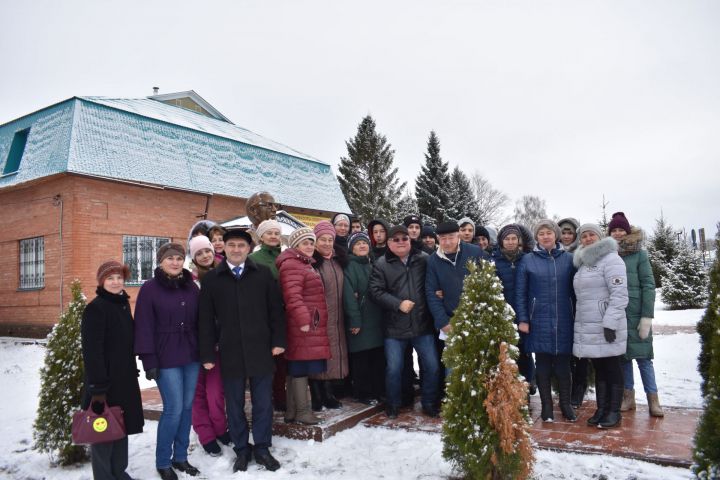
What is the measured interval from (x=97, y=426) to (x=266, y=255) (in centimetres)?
229

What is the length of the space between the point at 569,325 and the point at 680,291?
629 inches

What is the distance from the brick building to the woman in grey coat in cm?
1144

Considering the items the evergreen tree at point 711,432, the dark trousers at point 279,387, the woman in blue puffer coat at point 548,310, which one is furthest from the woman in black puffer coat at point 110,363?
the evergreen tree at point 711,432

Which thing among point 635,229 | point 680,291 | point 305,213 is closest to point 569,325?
point 635,229

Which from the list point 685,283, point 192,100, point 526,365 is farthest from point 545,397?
point 192,100

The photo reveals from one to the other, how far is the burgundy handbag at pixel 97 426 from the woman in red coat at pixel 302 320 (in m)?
1.62

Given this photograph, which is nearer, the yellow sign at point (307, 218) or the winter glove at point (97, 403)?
the winter glove at point (97, 403)

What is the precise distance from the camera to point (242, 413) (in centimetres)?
450

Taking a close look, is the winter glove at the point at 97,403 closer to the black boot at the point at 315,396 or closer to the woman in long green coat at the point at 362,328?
the black boot at the point at 315,396

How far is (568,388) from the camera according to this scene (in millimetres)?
5207

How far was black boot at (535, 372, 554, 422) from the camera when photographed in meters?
5.10

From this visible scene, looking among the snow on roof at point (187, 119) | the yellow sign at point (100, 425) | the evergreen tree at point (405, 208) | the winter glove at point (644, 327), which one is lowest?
the yellow sign at point (100, 425)

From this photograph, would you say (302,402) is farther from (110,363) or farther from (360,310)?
(110,363)

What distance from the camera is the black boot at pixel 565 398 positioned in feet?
16.9
